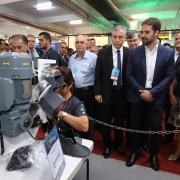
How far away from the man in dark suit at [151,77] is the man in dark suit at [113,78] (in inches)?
4.9

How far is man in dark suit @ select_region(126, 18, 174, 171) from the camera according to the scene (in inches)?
69.5

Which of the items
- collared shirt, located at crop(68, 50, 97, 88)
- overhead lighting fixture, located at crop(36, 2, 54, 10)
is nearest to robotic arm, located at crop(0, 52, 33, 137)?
collared shirt, located at crop(68, 50, 97, 88)

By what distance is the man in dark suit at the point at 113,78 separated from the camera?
2.01m

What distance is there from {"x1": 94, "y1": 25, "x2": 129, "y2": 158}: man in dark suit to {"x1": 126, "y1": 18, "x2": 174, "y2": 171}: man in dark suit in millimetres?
125

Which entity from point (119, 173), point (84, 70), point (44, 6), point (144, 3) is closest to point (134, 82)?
point (84, 70)

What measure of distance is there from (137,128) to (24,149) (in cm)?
141

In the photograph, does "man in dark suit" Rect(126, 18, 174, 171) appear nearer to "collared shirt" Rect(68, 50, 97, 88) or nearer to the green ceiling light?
"collared shirt" Rect(68, 50, 97, 88)

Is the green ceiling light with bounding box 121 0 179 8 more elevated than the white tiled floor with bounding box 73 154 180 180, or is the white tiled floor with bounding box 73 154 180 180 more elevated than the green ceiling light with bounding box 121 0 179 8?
the green ceiling light with bounding box 121 0 179 8

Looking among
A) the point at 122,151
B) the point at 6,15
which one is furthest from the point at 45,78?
the point at 6,15

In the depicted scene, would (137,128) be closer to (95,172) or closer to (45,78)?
(95,172)

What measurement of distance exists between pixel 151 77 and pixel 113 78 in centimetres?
41

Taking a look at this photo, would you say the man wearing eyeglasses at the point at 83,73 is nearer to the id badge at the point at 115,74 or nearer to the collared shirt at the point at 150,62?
the id badge at the point at 115,74

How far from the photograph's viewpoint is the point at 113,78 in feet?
6.56

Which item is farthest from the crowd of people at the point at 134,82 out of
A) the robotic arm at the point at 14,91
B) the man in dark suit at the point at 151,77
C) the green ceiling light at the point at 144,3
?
the green ceiling light at the point at 144,3
